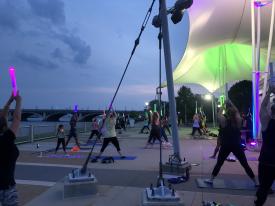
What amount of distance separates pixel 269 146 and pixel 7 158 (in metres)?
3.53

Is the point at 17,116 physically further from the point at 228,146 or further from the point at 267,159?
the point at 228,146

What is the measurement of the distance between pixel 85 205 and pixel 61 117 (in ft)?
241

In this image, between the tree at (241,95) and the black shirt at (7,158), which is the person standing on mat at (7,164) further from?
the tree at (241,95)

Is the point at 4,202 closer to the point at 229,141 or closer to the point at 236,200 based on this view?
the point at 236,200

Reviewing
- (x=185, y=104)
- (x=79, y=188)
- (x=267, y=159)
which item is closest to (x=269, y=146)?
(x=267, y=159)

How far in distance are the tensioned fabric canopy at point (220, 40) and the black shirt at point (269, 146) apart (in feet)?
67.0

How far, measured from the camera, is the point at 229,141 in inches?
304

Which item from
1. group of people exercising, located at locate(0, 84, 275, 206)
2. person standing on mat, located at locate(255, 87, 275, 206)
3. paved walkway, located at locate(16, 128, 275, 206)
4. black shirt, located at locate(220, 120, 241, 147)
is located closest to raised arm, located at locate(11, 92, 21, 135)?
group of people exercising, located at locate(0, 84, 275, 206)

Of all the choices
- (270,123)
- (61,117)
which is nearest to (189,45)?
(270,123)

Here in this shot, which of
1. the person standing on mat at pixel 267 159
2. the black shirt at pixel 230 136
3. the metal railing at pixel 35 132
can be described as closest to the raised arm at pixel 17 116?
the person standing on mat at pixel 267 159

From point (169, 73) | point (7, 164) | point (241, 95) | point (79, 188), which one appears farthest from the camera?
point (241, 95)

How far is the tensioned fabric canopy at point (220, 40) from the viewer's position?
88.6 ft

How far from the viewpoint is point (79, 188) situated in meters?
7.02

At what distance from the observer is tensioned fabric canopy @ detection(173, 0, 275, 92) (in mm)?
27000
